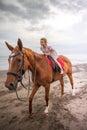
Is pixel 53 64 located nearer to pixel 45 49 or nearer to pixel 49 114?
pixel 45 49

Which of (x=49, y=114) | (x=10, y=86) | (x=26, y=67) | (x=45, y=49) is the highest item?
(x=45, y=49)

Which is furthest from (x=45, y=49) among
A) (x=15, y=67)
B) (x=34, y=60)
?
(x=15, y=67)

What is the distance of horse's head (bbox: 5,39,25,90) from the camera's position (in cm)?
427

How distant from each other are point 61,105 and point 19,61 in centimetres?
275

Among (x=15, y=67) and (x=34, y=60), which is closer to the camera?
(x=15, y=67)

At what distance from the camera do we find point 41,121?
16.6ft

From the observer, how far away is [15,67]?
14.2ft

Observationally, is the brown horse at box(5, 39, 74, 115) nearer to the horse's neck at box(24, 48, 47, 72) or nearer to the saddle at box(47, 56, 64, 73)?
the horse's neck at box(24, 48, 47, 72)

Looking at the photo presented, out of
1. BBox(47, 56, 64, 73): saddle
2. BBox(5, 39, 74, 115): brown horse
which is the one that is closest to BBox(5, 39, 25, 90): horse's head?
BBox(5, 39, 74, 115): brown horse

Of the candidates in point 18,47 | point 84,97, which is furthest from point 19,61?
point 84,97

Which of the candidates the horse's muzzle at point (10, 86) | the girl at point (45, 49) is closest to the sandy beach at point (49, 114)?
the horse's muzzle at point (10, 86)

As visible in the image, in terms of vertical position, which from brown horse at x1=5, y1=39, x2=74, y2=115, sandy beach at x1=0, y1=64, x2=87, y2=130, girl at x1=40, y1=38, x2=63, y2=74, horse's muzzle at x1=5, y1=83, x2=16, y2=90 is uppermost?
girl at x1=40, y1=38, x2=63, y2=74

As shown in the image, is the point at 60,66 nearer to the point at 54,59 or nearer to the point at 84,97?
the point at 54,59

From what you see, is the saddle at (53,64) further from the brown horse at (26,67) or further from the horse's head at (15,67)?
the horse's head at (15,67)
